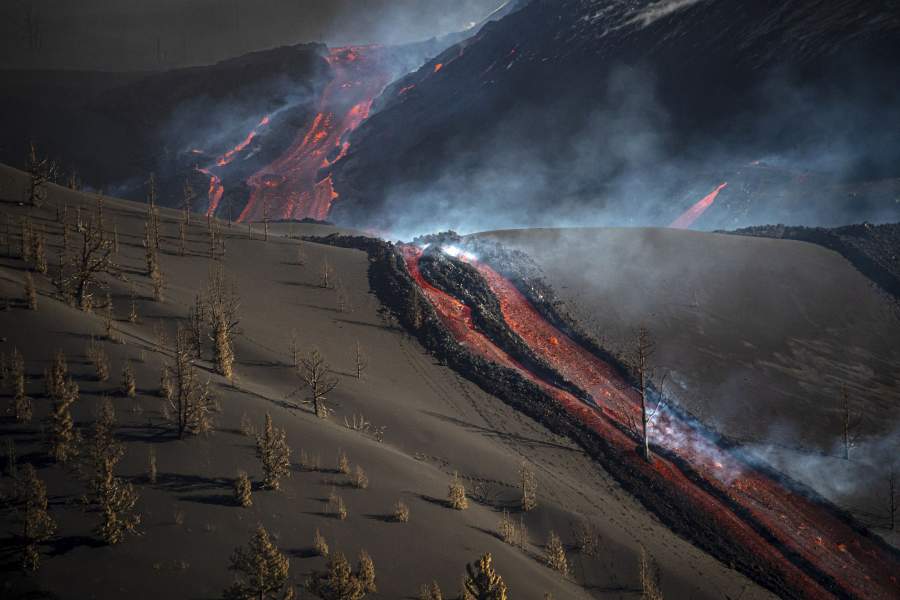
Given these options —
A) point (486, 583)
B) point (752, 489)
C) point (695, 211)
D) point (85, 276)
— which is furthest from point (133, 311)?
point (695, 211)

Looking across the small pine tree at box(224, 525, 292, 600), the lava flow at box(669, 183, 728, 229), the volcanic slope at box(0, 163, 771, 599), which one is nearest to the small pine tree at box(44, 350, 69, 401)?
the volcanic slope at box(0, 163, 771, 599)

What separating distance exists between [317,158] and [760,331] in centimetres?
12753

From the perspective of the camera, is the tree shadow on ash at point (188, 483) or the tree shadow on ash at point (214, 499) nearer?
the tree shadow on ash at point (214, 499)

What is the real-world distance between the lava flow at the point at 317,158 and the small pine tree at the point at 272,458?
9213cm

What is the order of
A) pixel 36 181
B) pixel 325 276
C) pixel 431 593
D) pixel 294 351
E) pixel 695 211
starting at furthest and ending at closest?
pixel 695 211, pixel 325 276, pixel 36 181, pixel 294 351, pixel 431 593

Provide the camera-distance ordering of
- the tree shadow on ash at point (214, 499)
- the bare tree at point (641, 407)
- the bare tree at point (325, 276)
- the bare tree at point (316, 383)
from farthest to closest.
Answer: the bare tree at point (325, 276) → the bare tree at point (641, 407) → the bare tree at point (316, 383) → the tree shadow on ash at point (214, 499)

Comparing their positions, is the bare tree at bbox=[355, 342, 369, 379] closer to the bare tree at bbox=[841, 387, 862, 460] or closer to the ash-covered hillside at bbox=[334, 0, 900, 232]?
the bare tree at bbox=[841, 387, 862, 460]

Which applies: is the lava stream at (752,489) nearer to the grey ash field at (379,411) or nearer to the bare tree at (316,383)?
the grey ash field at (379,411)

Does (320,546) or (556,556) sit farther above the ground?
(320,546)

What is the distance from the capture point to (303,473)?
17.8m

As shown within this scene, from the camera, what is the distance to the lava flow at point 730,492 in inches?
986

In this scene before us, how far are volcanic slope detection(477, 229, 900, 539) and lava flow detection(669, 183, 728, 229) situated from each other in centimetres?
3186

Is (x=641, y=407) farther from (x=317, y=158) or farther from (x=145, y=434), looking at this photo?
(x=317, y=158)

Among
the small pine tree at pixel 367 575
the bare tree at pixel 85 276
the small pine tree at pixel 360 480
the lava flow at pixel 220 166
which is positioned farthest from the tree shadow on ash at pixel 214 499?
the lava flow at pixel 220 166
